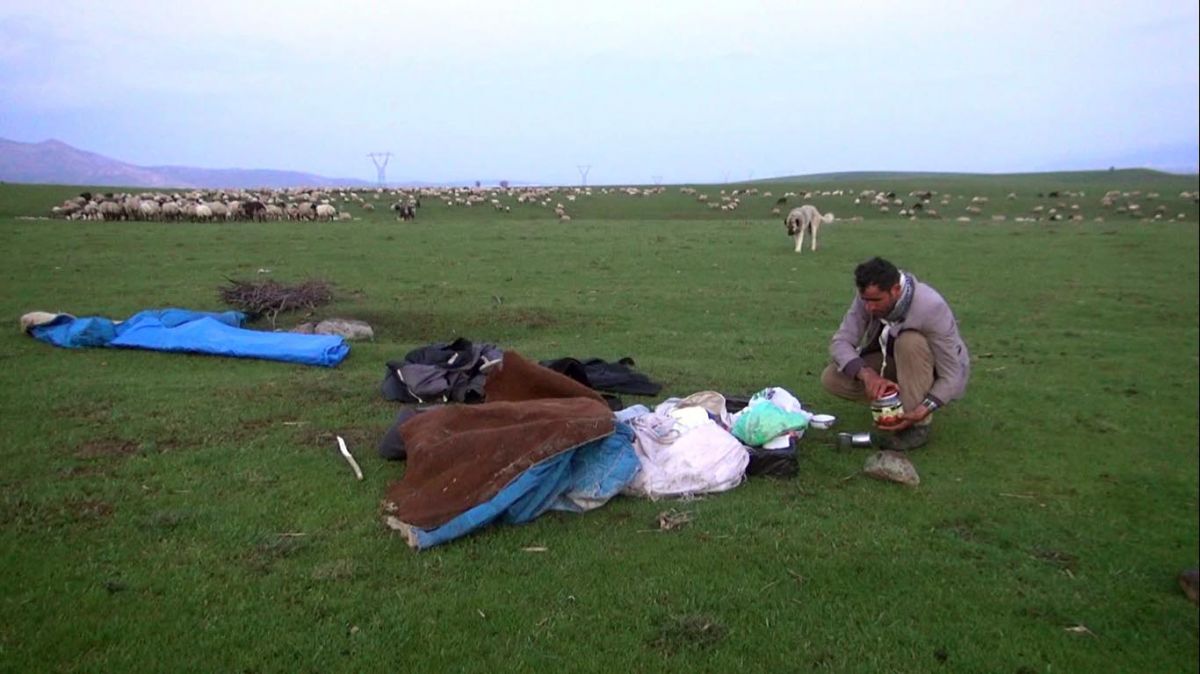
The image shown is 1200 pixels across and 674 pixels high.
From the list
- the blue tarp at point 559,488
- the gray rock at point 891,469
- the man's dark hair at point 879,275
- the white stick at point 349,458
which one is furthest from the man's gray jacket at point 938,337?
the white stick at point 349,458

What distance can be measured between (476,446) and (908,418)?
3576 millimetres

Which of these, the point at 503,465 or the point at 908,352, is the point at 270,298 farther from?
the point at 908,352

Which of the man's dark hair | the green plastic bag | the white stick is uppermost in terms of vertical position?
the man's dark hair

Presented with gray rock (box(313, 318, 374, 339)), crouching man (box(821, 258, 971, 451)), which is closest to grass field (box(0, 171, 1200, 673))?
gray rock (box(313, 318, 374, 339))

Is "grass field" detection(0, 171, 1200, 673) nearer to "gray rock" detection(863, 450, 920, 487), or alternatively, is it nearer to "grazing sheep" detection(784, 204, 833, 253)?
"gray rock" detection(863, 450, 920, 487)

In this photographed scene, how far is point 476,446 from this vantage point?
217 inches

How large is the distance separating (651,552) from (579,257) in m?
16.9

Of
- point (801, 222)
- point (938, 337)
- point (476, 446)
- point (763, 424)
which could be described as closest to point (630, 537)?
point (476, 446)

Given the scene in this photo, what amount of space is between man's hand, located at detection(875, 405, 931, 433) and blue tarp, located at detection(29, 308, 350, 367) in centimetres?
624

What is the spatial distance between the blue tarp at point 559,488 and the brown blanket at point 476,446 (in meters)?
0.06

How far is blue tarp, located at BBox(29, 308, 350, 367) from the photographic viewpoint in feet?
32.6

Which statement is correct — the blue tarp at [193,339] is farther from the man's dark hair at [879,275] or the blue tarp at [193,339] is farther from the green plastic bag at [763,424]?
the man's dark hair at [879,275]

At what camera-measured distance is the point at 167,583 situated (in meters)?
4.59

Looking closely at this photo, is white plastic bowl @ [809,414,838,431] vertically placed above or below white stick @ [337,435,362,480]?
below
